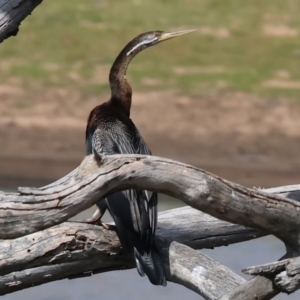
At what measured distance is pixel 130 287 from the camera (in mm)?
7129

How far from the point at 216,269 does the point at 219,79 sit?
8.73 meters

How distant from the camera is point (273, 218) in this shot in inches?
129

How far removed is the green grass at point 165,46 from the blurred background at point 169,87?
0.05 feet

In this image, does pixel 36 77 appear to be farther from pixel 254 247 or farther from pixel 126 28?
pixel 254 247

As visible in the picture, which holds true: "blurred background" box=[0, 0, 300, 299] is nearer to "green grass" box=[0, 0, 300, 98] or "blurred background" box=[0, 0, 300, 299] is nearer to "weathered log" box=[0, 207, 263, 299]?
"green grass" box=[0, 0, 300, 98]

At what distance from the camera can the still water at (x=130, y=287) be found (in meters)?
7.00

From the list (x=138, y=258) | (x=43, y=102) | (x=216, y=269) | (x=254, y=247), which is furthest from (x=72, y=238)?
(x=43, y=102)

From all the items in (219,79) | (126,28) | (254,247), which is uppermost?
(126,28)

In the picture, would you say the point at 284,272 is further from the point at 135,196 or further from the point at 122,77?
the point at 122,77

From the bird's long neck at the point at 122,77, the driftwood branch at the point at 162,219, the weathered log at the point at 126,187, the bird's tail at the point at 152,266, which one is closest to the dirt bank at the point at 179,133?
the bird's long neck at the point at 122,77

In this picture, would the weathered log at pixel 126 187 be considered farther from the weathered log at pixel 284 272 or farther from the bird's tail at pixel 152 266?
the bird's tail at pixel 152 266

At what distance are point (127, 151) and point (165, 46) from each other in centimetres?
907

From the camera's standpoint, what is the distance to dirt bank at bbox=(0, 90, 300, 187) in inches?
419

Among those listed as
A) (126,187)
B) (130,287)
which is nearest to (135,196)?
(126,187)
